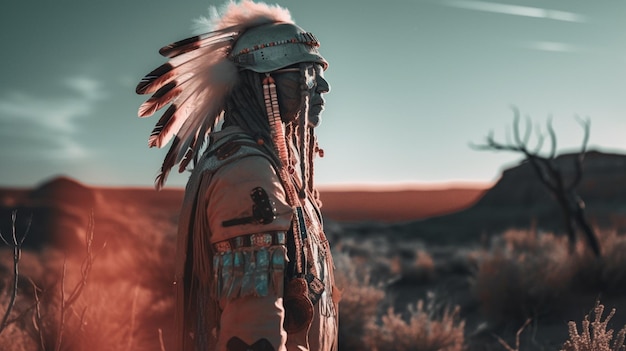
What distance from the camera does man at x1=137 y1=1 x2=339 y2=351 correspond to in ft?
8.37

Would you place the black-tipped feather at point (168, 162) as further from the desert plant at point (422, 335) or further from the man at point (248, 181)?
the desert plant at point (422, 335)

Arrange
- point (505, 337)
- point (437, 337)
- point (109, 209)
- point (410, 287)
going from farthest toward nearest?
point (109, 209)
point (410, 287)
point (505, 337)
point (437, 337)

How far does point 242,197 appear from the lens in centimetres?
257

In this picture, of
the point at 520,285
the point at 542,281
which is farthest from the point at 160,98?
the point at 542,281

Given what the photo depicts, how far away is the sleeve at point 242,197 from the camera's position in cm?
257

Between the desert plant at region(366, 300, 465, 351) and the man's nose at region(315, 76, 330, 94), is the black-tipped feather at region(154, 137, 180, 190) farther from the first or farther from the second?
the desert plant at region(366, 300, 465, 351)

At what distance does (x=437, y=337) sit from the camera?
319 inches

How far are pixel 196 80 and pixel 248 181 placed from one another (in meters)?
0.76

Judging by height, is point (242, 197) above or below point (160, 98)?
below

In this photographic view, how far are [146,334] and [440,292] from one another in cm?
710

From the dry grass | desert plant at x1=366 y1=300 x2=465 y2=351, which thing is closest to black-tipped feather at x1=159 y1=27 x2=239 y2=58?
desert plant at x1=366 y1=300 x2=465 y2=351

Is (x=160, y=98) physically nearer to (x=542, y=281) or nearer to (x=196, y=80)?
(x=196, y=80)

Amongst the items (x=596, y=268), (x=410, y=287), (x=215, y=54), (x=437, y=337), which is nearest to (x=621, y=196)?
(x=410, y=287)

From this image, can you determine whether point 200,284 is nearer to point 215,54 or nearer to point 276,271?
point 276,271
